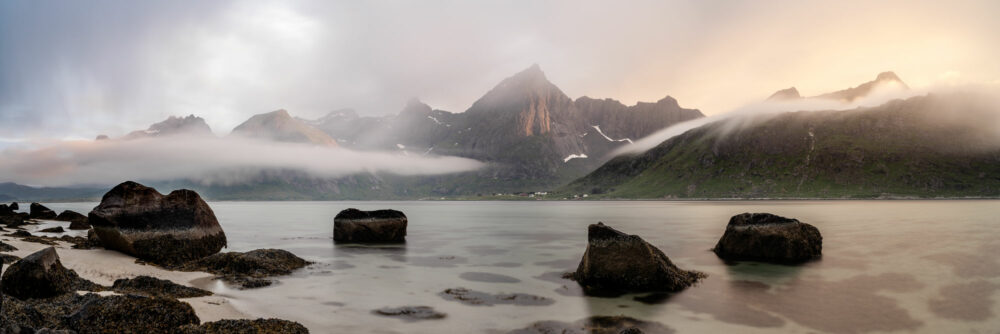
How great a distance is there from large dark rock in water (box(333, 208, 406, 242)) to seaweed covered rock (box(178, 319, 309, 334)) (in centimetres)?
2966

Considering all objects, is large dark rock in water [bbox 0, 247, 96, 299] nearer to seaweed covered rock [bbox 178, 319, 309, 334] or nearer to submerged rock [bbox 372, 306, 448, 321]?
seaweed covered rock [bbox 178, 319, 309, 334]

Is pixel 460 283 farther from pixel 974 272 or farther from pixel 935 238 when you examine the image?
pixel 935 238

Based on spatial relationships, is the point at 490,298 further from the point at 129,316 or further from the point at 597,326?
the point at 129,316

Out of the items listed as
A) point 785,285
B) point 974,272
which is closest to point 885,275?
point 974,272

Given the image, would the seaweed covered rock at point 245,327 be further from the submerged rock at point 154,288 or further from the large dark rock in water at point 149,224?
the large dark rock in water at point 149,224

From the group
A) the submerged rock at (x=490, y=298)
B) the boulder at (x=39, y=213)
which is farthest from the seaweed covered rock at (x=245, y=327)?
the boulder at (x=39, y=213)

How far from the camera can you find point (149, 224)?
26.2 metres

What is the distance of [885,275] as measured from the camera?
24297mm

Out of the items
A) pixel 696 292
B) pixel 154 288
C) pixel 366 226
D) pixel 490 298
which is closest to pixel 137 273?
pixel 154 288

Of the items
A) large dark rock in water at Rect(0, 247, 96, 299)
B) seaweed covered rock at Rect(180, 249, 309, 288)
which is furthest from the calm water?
large dark rock in water at Rect(0, 247, 96, 299)

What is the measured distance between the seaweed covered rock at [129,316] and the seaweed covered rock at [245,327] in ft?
1.81

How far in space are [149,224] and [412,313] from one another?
1912 cm

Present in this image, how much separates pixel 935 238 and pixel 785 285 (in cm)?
3330

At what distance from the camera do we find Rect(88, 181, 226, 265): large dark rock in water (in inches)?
1004
